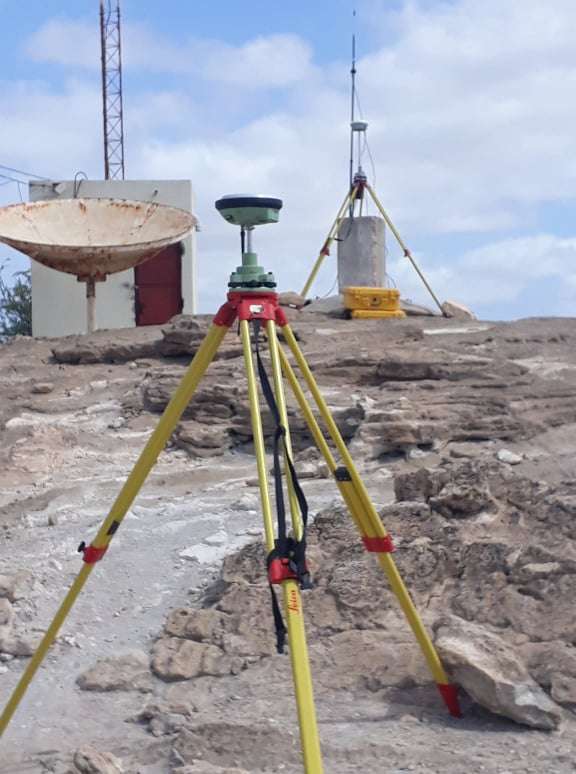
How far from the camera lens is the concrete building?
17062mm

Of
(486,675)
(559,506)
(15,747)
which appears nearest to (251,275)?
(486,675)

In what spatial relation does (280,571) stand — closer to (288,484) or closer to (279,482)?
(279,482)

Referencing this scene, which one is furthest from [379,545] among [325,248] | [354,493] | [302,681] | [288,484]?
[325,248]

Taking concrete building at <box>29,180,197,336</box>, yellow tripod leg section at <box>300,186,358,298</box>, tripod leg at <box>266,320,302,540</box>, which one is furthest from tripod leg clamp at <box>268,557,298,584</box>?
concrete building at <box>29,180,197,336</box>

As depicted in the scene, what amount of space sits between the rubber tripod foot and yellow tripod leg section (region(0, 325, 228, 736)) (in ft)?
4.40

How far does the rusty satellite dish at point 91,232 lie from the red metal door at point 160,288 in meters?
4.05

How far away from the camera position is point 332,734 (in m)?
3.73

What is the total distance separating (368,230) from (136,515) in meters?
7.88

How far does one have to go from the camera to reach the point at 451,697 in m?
3.77

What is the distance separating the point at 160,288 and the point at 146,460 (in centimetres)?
1406

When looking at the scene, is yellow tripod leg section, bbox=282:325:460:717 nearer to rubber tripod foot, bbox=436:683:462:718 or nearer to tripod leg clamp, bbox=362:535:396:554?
tripod leg clamp, bbox=362:535:396:554

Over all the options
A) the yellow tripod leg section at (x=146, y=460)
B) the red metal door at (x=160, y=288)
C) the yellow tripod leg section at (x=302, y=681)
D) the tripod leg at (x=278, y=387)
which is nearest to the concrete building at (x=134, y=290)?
the red metal door at (x=160, y=288)

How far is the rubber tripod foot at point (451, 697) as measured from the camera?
12.3 feet

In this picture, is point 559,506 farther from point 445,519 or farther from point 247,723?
point 247,723
